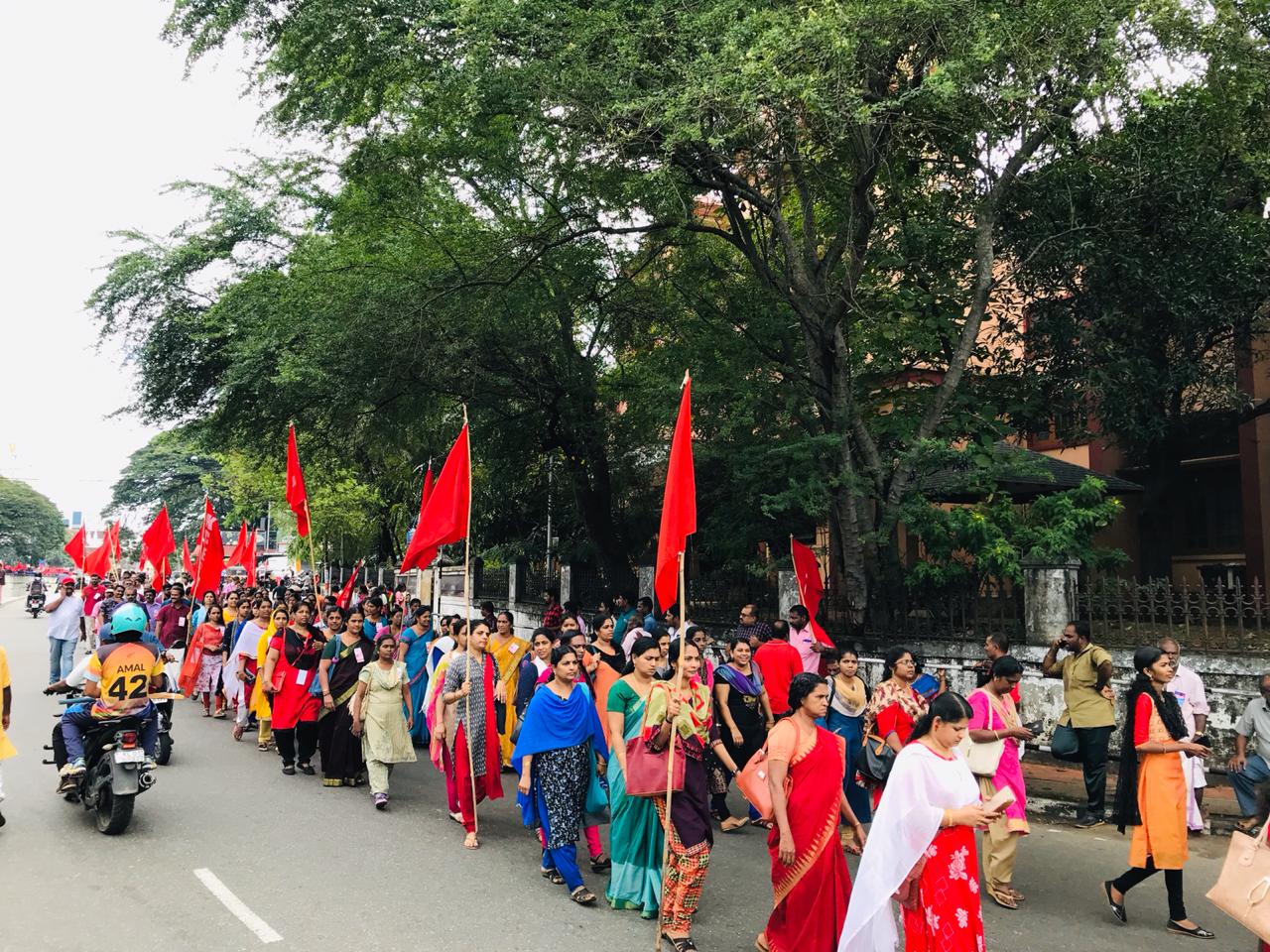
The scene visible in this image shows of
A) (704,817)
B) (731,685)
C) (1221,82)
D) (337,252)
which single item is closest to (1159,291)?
(1221,82)

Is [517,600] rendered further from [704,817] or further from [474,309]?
[704,817]

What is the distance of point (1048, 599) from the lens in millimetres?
12102

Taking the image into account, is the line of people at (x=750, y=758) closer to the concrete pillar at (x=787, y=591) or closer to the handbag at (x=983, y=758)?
the handbag at (x=983, y=758)

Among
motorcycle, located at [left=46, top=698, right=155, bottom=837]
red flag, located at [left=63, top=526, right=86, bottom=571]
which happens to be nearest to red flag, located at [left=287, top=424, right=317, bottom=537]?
motorcycle, located at [left=46, top=698, right=155, bottom=837]

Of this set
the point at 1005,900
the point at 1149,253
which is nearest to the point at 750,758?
the point at 1005,900

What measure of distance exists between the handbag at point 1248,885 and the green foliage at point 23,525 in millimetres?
102028

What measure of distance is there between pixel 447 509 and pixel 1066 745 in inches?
225

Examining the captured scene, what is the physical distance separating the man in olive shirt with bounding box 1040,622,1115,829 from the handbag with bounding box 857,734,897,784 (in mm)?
2457

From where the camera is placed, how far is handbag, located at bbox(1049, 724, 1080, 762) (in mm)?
8359

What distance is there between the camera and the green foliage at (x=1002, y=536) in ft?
39.4

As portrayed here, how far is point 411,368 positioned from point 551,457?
480 cm

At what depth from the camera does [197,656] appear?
44.4 ft

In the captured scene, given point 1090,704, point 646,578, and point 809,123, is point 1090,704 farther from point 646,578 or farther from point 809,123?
point 646,578

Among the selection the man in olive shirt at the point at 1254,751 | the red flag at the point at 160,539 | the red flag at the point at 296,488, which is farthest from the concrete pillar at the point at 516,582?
the man in olive shirt at the point at 1254,751
